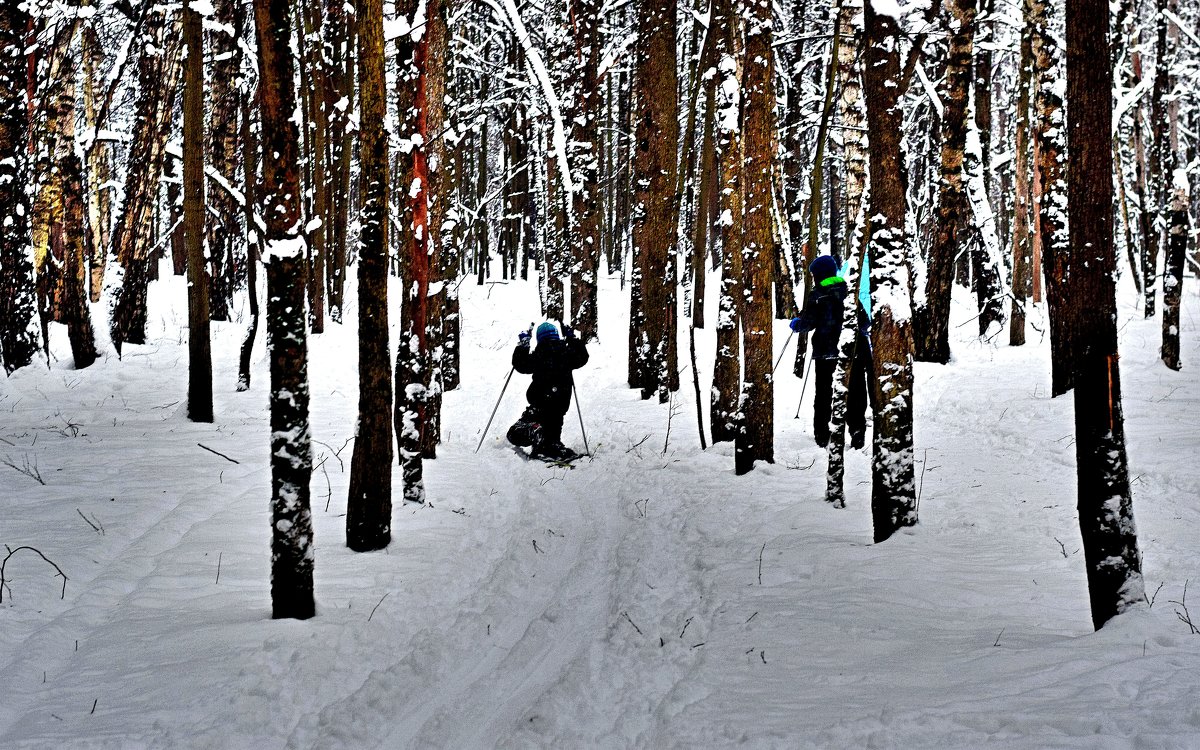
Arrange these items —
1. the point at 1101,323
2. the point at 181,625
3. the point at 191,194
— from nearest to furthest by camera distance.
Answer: the point at 1101,323 → the point at 181,625 → the point at 191,194

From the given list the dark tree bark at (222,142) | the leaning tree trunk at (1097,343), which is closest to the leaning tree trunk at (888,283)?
the leaning tree trunk at (1097,343)

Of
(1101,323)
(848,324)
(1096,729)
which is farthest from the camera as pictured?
(848,324)

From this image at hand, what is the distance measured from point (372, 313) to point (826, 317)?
5.08 meters

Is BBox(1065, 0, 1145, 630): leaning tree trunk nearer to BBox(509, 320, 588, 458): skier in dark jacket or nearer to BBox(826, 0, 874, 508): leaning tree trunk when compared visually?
BBox(826, 0, 874, 508): leaning tree trunk

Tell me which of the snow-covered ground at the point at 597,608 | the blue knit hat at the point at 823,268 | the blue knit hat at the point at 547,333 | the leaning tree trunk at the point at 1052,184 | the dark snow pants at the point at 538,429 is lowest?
the snow-covered ground at the point at 597,608

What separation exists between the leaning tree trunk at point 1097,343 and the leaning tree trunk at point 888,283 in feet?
4.90

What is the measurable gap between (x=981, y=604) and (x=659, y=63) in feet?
30.2

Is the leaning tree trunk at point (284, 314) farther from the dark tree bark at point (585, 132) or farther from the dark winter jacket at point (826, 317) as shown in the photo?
the dark tree bark at point (585, 132)

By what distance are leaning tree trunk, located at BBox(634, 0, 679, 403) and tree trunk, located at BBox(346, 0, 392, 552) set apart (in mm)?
6551

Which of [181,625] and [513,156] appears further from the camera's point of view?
[513,156]

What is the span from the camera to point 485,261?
3025cm

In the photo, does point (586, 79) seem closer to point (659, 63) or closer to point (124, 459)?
point (659, 63)

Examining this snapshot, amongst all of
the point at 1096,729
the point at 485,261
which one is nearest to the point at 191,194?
the point at 1096,729

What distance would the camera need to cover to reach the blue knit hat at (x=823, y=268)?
8539 mm
